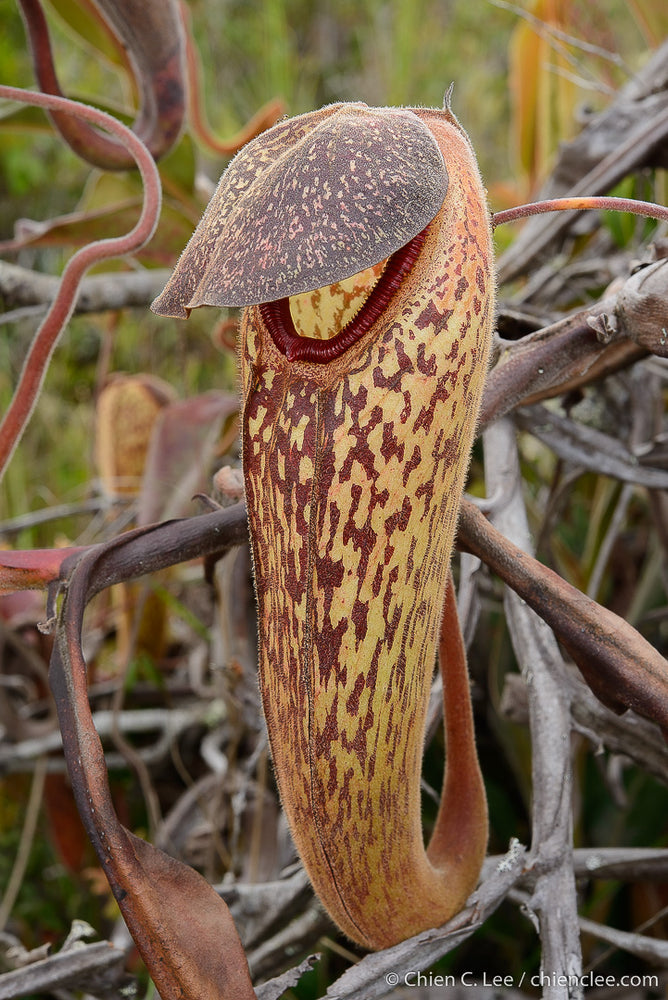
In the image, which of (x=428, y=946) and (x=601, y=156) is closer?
(x=428, y=946)

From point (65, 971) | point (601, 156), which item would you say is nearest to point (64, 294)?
point (65, 971)

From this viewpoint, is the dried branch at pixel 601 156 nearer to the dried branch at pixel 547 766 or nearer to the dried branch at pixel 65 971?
the dried branch at pixel 547 766

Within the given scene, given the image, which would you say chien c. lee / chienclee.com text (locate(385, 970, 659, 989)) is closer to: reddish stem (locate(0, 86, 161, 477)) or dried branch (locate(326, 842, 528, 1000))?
dried branch (locate(326, 842, 528, 1000))

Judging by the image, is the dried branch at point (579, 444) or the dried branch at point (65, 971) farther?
the dried branch at point (579, 444)

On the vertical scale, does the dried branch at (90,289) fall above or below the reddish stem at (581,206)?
below

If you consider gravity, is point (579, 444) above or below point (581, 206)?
below

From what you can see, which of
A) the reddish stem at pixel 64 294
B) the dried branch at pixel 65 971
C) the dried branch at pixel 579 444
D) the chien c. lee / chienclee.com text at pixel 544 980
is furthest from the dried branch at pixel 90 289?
the chien c. lee / chienclee.com text at pixel 544 980

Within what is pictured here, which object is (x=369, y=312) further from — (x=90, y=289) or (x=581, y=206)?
(x=90, y=289)

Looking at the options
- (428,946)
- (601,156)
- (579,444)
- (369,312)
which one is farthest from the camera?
(601,156)

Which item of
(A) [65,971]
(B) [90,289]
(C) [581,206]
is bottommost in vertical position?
(A) [65,971]

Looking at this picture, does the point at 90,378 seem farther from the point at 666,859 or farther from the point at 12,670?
the point at 666,859

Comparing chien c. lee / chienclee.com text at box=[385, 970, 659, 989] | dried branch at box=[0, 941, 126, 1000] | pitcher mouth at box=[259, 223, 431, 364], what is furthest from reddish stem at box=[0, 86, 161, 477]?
chien c. lee / chienclee.com text at box=[385, 970, 659, 989]

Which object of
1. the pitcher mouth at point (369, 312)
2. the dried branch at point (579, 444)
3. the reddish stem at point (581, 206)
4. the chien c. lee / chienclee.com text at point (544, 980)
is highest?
the reddish stem at point (581, 206)
